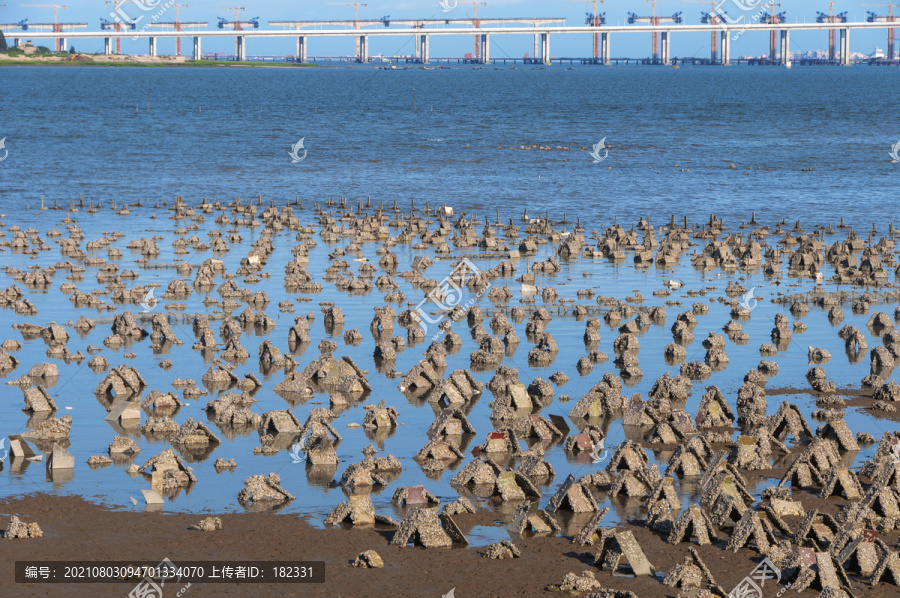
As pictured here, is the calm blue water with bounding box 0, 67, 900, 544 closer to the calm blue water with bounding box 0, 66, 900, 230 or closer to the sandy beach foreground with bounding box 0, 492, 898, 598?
the calm blue water with bounding box 0, 66, 900, 230


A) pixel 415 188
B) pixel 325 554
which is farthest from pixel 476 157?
pixel 325 554

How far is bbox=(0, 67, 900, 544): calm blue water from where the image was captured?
2605 centimetres

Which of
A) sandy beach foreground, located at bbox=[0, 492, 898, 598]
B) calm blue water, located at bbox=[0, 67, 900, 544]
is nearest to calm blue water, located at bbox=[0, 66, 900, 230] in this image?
calm blue water, located at bbox=[0, 67, 900, 544]

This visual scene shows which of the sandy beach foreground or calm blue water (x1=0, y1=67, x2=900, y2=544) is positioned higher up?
calm blue water (x1=0, y1=67, x2=900, y2=544)

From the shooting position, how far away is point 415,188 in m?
79.7

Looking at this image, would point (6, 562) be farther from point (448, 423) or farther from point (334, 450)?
point (448, 423)

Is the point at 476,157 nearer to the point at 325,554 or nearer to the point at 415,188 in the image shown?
the point at 415,188

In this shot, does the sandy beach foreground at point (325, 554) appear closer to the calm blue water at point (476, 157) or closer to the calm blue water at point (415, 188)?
the calm blue water at point (415, 188)

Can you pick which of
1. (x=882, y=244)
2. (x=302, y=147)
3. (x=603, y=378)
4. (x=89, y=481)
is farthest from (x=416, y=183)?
(x=89, y=481)

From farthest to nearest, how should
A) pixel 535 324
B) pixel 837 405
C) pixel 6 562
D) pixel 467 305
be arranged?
pixel 467 305
pixel 535 324
pixel 837 405
pixel 6 562

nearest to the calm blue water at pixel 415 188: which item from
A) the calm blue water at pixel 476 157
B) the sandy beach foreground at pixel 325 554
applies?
the calm blue water at pixel 476 157

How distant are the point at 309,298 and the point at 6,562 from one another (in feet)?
71.1

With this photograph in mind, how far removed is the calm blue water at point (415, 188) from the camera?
26047 millimetres

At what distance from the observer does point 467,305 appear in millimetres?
38625
